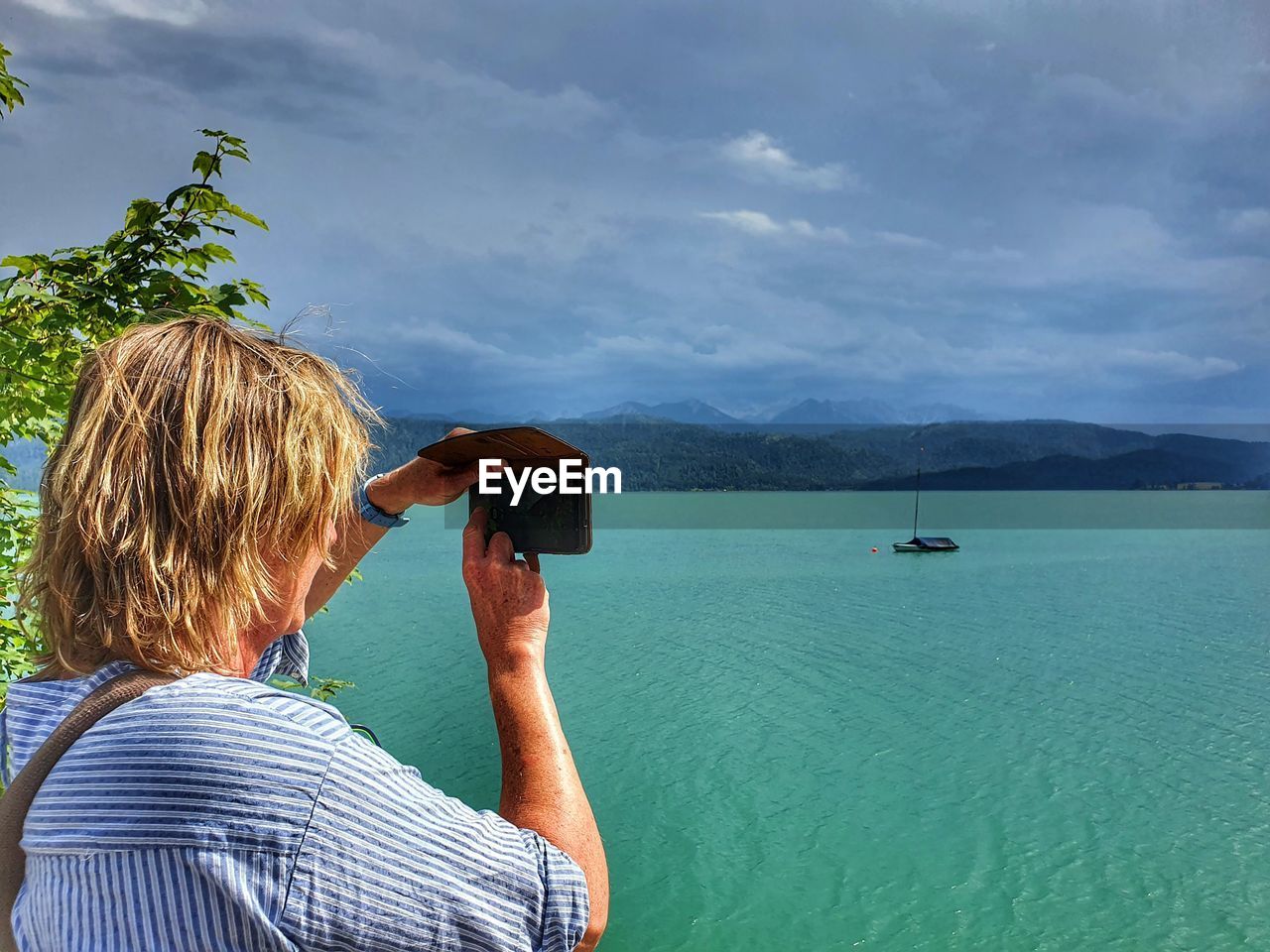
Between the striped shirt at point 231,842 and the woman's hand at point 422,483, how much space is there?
601 millimetres

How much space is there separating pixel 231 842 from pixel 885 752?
65.4 feet

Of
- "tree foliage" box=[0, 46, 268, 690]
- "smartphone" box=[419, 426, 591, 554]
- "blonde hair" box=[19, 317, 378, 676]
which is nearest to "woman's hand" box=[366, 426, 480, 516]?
"smartphone" box=[419, 426, 591, 554]

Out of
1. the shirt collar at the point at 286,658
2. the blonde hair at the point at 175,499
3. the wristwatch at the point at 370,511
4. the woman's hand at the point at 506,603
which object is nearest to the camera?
the blonde hair at the point at 175,499

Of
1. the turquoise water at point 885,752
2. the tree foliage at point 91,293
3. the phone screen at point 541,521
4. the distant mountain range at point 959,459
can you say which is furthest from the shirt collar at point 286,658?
the distant mountain range at point 959,459

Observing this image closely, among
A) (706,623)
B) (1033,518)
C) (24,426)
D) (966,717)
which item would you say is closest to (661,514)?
(1033,518)

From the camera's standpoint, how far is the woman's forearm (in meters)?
0.92

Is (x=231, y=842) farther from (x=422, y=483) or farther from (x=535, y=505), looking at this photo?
(x=422, y=483)

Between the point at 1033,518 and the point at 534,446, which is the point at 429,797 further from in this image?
the point at 1033,518

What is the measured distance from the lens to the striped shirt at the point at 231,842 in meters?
0.75

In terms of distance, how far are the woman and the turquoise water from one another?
1152 centimetres

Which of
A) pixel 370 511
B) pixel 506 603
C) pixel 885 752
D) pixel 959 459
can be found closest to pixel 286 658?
pixel 370 511

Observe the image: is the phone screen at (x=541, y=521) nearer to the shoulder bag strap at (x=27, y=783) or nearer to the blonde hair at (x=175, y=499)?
the blonde hair at (x=175, y=499)

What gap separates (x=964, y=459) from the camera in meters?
165

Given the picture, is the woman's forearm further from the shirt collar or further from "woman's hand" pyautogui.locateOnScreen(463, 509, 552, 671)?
the shirt collar
